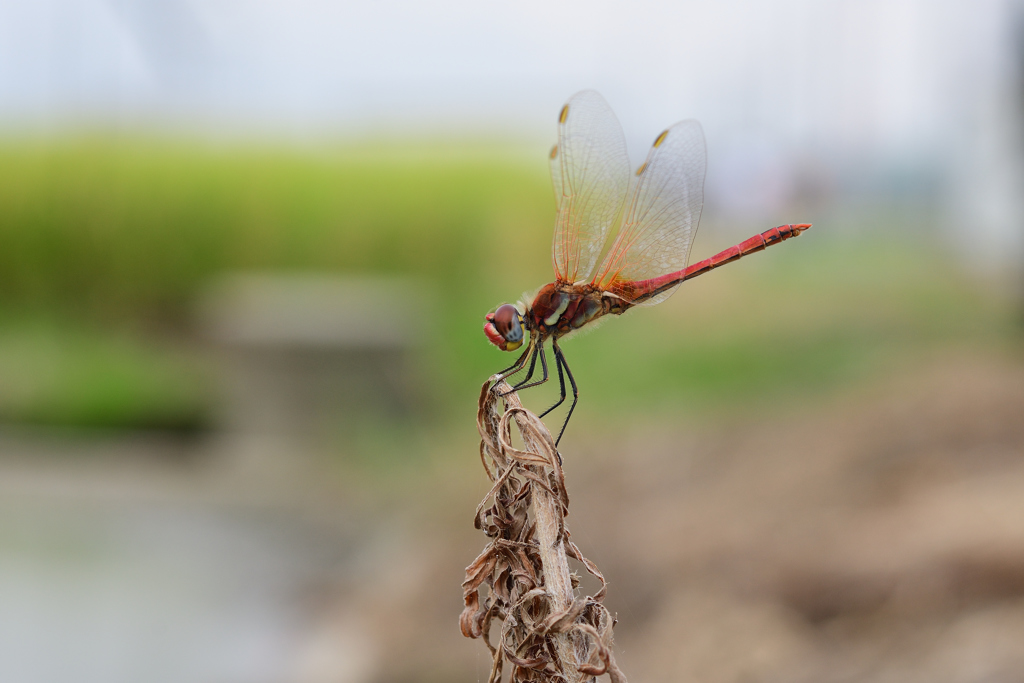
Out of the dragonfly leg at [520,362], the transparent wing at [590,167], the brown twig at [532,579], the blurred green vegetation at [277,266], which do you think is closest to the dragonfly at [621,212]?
the transparent wing at [590,167]

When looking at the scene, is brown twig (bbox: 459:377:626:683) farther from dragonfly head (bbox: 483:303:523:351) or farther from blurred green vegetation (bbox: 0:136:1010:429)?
blurred green vegetation (bbox: 0:136:1010:429)

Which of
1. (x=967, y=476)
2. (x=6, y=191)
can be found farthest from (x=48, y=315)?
(x=967, y=476)

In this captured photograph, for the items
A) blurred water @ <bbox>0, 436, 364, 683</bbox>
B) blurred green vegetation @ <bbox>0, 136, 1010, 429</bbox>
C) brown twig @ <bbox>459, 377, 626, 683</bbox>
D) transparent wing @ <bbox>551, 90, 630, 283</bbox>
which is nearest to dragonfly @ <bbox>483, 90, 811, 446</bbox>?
transparent wing @ <bbox>551, 90, 630, 283</bbox>

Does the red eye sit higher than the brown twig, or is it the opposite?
the red eye

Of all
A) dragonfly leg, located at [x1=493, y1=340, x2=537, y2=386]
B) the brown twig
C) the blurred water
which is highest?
the blurred water

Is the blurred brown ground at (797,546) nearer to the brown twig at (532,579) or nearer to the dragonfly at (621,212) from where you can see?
the dragonfly at (621,212)

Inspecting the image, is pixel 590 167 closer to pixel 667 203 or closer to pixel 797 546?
pixel 667 203

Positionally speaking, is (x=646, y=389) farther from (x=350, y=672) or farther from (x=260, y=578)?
(x=350, y=672)
